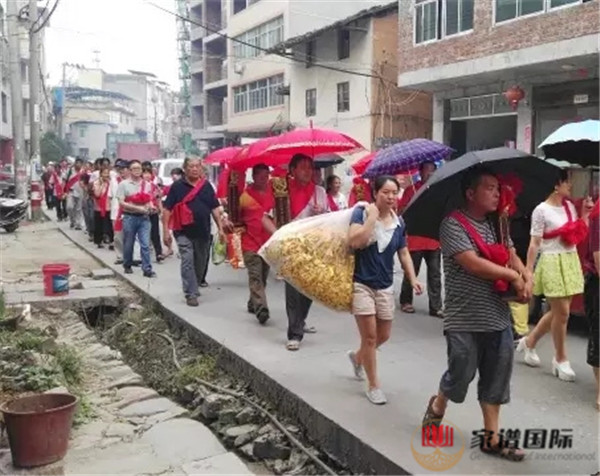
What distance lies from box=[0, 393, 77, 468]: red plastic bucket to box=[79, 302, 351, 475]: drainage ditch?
1207 mm

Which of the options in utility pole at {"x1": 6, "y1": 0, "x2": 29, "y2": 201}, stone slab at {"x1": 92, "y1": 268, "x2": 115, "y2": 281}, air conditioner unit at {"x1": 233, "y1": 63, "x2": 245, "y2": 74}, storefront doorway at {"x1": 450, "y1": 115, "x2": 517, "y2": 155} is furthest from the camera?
air conditioner unit at {"x1": 233, "y1": 63, "x2": 245, "y2": 74}

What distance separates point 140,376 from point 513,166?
4.22m

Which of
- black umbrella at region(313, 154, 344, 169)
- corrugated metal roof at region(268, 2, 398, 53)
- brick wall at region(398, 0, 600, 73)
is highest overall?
corrugated metal roof at region(268, 2, 398, 53)

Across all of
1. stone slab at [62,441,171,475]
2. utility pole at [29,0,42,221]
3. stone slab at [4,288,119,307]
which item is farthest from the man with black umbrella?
utility pole at [29,0,42,221]

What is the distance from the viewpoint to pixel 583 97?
1452cm

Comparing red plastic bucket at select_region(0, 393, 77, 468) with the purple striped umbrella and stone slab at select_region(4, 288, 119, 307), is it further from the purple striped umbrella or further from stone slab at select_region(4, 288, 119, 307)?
stone slab at select_region(4, 288, 119, 307)

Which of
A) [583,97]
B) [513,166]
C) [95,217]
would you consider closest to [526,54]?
[583,97]

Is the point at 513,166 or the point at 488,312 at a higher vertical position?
the point at 513,166

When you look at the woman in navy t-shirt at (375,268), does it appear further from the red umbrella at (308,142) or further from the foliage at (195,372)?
the red umbrella at (308,142)

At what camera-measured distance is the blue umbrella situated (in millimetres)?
5348

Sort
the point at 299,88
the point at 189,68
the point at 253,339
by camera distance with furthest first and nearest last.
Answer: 1. the point at 189,68
2. the point at 299,88
3. the point at 253,339

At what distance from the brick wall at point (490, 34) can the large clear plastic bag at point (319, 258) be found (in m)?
10.6

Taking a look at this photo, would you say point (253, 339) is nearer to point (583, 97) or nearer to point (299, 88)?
point (583, 97)

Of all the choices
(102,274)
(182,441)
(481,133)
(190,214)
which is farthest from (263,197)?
(481,133)
